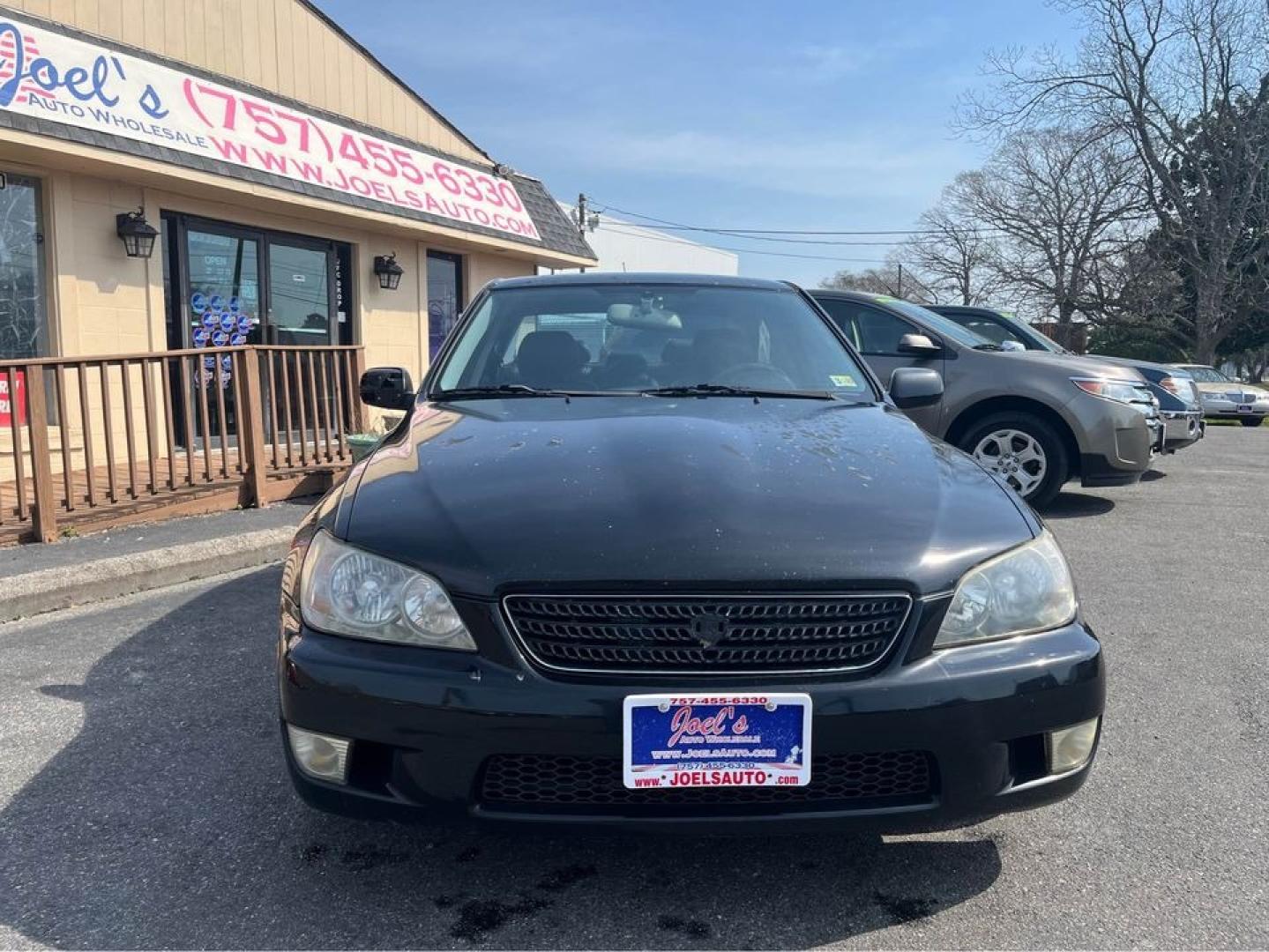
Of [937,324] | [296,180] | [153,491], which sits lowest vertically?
[153,491]

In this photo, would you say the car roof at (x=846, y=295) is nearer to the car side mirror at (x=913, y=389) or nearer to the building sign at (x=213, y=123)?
the car side mirror at (x=913, y=389)

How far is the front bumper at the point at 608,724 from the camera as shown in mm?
1891

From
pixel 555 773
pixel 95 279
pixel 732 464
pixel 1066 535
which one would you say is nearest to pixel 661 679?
pixel 555 773

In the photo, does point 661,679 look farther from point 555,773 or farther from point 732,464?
point 732,464

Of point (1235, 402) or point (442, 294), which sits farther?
point (1235, 402)

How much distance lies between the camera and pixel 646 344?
344 centimetres

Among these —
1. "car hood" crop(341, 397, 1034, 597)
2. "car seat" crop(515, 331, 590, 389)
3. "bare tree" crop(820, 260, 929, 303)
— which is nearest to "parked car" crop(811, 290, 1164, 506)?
"car seat" crop(515, 331, 590, 389)

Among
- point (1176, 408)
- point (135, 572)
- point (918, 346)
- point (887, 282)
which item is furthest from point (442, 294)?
point (887, 282)

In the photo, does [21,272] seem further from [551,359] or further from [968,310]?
[968,310]

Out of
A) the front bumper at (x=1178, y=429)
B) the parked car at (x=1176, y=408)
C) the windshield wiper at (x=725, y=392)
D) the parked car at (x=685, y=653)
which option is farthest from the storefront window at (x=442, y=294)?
the parked car at (x=685, y=653)

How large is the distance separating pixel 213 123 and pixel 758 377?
7077 millimetres

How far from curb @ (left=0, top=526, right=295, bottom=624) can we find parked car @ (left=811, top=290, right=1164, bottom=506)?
423 cm

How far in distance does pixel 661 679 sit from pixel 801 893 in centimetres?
70

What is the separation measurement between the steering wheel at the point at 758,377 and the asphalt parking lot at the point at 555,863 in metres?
1.48
